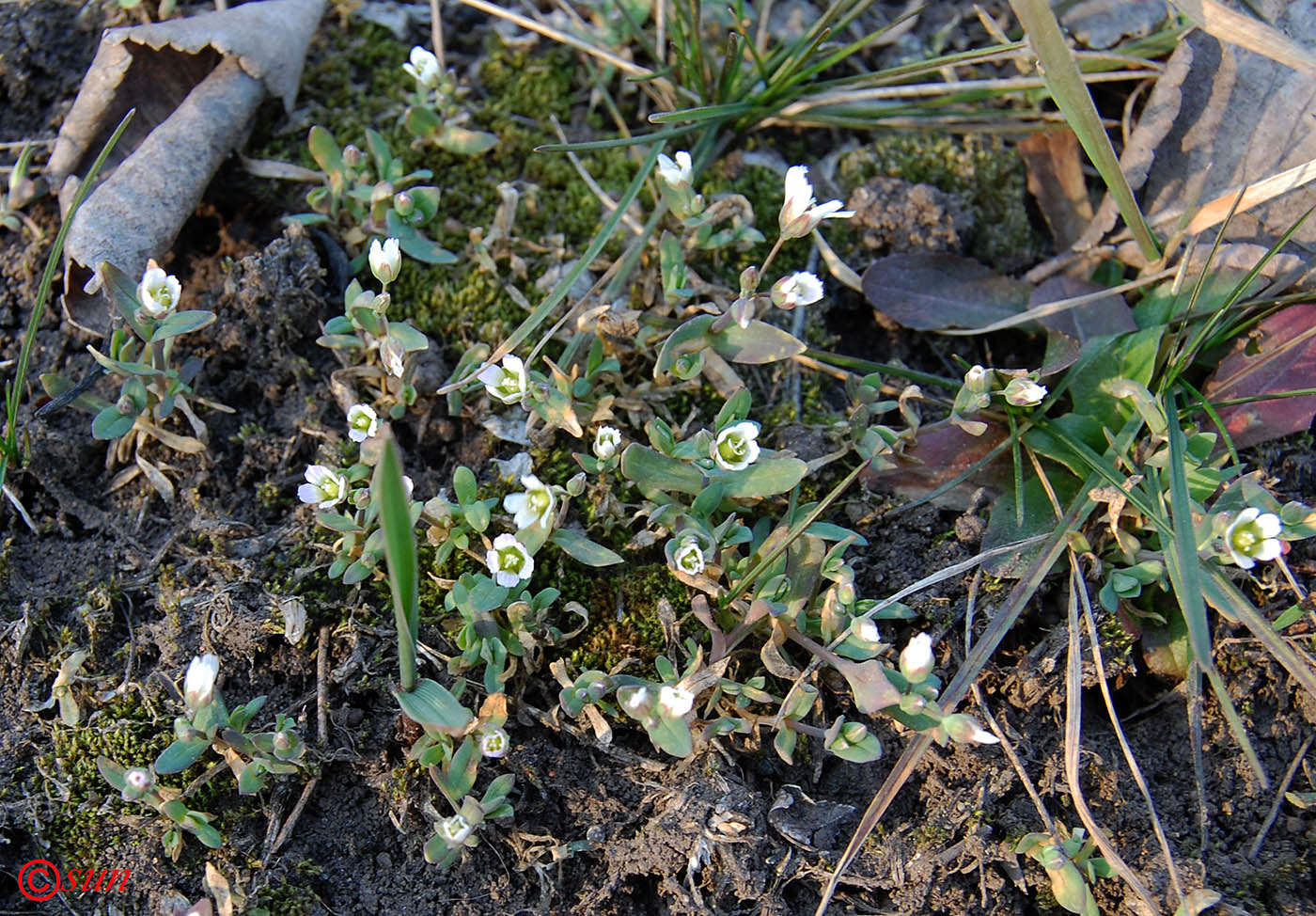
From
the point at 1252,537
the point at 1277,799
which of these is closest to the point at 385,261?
the point at 1252,537

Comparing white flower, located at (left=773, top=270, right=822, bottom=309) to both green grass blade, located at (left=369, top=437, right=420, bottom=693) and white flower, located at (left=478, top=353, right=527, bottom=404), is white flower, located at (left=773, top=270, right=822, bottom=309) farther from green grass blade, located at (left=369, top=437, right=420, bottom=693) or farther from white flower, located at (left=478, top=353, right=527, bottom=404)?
green grass blade, located at (left=369, top=437, right=420, bottom=693)

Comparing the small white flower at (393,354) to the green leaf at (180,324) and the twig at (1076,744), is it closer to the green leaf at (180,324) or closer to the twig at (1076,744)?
the green leaf at (180,324)

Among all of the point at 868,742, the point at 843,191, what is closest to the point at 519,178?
the point at 843,191

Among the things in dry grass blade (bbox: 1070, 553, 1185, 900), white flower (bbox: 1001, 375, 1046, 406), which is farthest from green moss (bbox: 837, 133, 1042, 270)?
dry grass blade (bbox: 1070, 553, 1185, 900)

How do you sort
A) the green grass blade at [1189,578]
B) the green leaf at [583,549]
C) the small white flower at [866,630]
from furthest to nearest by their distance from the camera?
1. the green leaf at [583,549]
2. the small white flower at [866,630]
3. the green grass blade at [1189,578]

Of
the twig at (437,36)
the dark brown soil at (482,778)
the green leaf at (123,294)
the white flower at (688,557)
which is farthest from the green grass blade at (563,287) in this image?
the twig at (437,36)

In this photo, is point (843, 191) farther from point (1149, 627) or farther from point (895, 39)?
point (1149, 627)

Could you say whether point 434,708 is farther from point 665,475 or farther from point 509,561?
point 665,475
